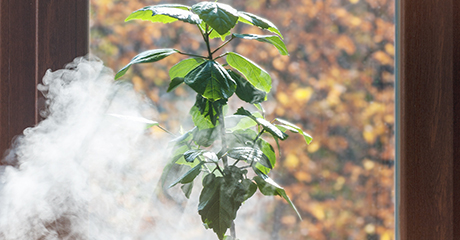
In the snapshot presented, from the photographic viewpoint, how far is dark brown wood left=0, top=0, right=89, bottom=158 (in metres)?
1.00

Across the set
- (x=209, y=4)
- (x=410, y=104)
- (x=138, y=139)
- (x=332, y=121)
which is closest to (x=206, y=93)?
(x=209, y=4)

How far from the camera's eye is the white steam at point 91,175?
101 centimetres

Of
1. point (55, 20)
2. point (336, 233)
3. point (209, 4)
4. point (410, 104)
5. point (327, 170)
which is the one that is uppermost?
point (209, 4)

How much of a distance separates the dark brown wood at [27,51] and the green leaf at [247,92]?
63 cm

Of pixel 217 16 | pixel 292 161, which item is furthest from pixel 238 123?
pixel 292 161

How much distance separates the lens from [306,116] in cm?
113

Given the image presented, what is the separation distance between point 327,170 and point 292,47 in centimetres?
47

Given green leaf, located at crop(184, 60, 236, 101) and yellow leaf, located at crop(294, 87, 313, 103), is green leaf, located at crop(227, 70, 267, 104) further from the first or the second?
yellow leaf, located at crop(294, 87, 313, 103)

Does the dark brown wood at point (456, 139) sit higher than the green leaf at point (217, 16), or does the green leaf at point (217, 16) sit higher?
the green leaf at point (217, 16)

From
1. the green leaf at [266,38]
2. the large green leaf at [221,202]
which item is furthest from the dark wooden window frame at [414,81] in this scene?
the large green leaf at [221,202]

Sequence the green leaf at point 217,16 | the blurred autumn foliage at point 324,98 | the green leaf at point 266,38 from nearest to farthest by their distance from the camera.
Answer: the green leaf at point 217,16 < the green leaf at point 266,38 < the blurred autumn foliage at point 324,98

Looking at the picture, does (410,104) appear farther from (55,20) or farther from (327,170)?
(55,20)

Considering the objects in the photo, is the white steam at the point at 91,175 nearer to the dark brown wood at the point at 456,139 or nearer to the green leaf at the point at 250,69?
the green leaf at the point at 250,69

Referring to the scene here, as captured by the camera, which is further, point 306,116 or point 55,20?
point 306,116
